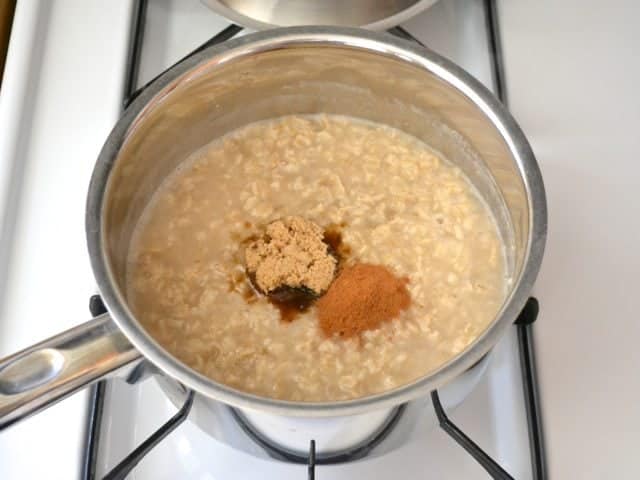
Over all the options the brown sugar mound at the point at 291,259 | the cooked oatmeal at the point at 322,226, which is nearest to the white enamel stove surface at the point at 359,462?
the cooked oatmeal at the point at 322,226

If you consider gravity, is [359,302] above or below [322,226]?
below

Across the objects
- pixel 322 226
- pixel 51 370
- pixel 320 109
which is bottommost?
pixel 51 370

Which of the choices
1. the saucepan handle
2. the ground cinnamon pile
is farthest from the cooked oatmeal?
the saucepan handle

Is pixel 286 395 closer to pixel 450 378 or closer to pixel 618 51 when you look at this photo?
pixel 450 378

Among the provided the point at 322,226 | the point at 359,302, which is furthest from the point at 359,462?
the point at 322,226

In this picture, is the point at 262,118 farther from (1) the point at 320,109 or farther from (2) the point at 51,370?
(2) the point at 51,370

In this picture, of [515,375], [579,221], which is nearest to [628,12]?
[579,221]
